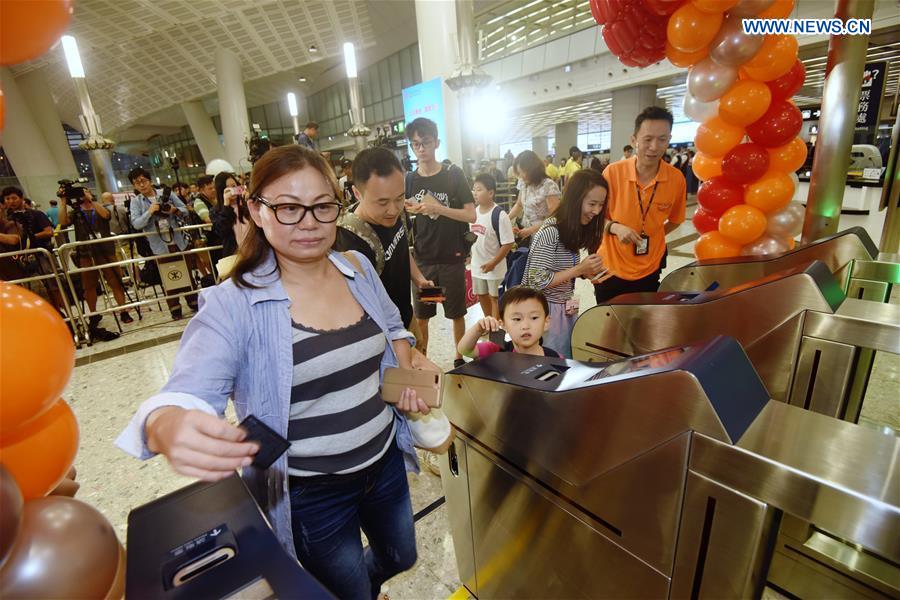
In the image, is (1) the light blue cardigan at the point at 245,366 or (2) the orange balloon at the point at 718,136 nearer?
(1) the light blue cardigan at the point at 245,366

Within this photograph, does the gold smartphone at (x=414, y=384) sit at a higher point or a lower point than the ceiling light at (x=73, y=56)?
lower

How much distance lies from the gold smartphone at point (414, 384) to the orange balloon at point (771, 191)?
8.37 feet

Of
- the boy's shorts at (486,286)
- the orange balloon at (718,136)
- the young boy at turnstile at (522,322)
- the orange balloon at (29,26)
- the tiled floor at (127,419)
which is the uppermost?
the orange balloon at (29,26)

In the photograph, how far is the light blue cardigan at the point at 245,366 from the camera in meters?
0.85

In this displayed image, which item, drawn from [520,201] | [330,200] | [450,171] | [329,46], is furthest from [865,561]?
[329,46]

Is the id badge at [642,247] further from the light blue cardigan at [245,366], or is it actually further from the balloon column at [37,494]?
the balloon column at [37,494]

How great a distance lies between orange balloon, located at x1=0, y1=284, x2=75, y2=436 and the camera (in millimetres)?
555

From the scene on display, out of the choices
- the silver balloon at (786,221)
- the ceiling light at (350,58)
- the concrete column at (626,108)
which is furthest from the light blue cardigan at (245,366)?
the concrete column at (626,108)

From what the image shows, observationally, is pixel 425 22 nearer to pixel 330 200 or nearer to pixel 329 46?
pixel 330 200

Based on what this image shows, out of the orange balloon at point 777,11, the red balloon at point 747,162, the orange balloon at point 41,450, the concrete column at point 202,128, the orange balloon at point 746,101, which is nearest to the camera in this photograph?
the orange balloon at point 41,450

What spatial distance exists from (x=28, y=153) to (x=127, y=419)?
15133 millimetres

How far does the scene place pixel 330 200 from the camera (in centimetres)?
104

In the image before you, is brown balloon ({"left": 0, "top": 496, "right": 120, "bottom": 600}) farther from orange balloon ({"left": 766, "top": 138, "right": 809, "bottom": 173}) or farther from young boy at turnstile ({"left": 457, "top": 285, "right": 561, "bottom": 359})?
orange balloon ({"left": 766, "top": 138, "right": 809, "bottom": 173})

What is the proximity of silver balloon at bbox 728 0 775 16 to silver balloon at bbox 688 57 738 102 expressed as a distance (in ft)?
0.85
